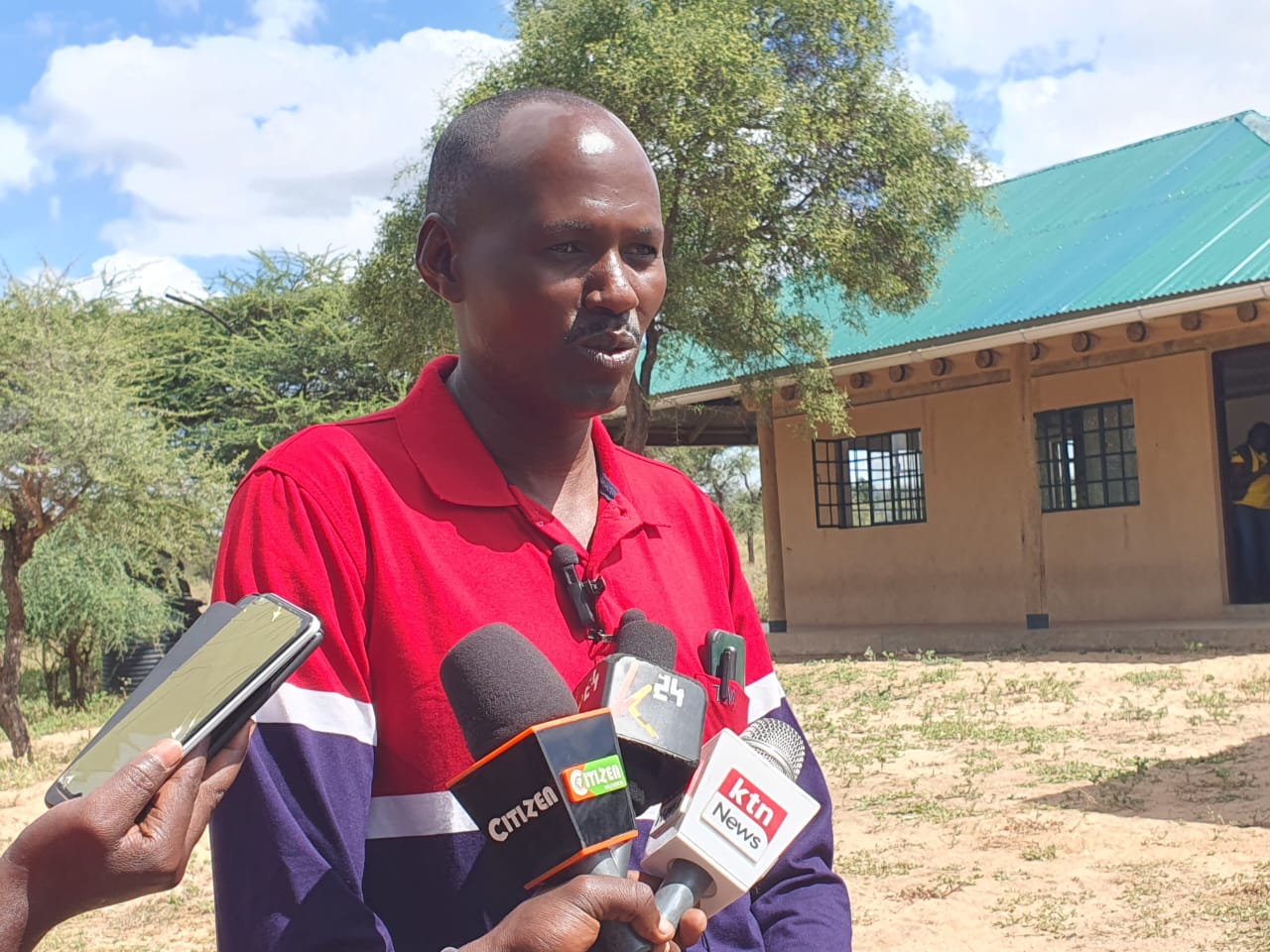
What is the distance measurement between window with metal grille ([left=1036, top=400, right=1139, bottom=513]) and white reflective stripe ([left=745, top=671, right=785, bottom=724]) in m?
11.9

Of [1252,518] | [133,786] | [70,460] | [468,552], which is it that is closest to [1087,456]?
[1252,518]

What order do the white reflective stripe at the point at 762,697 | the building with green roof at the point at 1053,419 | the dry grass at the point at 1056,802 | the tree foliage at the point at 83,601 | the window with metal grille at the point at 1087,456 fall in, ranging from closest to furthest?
1. the white reflective stripe at the point at 762,697
2. the dry grass at the point at 1056,802
3. the building with green roof at the point at 1053,419
4. the window with metal grille at the point at 1087,456
5. the tree foliage at the point at 83,601

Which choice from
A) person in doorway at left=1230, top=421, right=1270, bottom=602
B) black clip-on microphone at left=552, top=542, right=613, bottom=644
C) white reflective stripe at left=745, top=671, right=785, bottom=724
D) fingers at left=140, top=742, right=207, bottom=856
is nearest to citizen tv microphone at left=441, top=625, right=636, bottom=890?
fingers at left=140, top=742, right=207, bottom=856

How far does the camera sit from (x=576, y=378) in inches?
69.8

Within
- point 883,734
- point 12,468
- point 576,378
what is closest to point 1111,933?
point 883,734

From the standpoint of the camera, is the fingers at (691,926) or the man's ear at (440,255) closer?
the fingers at (691,926)

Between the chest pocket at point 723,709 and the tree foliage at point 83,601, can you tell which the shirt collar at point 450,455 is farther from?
the tree foliage at point 83,601

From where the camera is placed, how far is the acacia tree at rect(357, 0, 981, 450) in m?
11.3

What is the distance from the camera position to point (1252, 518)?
1351cm

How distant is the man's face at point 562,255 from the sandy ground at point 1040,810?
4281 millimetres

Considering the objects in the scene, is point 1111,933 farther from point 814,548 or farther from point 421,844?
point 814,548

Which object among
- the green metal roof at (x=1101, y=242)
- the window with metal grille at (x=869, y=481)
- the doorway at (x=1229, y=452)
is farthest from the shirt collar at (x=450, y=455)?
the window with metal grille at (x=869, y=481)

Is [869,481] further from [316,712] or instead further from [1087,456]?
[316,712]

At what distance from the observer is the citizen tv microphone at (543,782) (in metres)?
1.25
